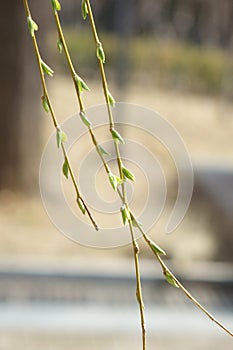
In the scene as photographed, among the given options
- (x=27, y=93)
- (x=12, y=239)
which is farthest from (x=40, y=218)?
(x=27, y=93)

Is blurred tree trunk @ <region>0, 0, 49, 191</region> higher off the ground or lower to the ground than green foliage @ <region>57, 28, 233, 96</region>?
lower

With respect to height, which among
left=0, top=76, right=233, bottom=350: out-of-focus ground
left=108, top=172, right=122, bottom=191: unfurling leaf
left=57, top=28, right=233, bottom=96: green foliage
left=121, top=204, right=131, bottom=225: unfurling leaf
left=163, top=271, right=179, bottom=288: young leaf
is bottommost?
left=163, top=271, right=179, bottom=288: young leaf

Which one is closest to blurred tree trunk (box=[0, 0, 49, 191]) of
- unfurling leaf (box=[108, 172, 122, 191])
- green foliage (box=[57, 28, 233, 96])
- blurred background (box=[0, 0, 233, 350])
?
blurred background (box=[0, 0, 233, 350])

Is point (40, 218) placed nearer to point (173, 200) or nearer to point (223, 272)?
point (173, 200)

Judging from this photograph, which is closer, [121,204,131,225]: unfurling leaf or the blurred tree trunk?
[121,204,131,225]: unfurling leaf

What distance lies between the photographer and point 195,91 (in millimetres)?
4711

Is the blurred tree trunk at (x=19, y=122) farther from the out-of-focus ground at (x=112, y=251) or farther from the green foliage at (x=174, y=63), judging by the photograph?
the green foliage at (x=174, y=63)

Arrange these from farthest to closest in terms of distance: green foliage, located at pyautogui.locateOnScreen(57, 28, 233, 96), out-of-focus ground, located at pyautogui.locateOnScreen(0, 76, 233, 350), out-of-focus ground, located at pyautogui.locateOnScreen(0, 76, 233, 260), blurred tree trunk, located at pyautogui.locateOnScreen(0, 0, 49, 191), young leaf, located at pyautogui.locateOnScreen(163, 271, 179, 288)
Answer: green foliage, located at pyautogui.locateOnScreen(57, 28, 233, 96), blurred tree trunk, located at pyautogui.locateOnScreen(0, 0, 49, 191), out-of-focus ground, located at pyautogui.locateOnScreen(0, 76, 233, 260), out-of-focus ground, located at pyautogui.locateOnScreen(0, 76, 233, 350), young leaf, located at pyautogui.locateOnScreen(163, 271, 179, 288)

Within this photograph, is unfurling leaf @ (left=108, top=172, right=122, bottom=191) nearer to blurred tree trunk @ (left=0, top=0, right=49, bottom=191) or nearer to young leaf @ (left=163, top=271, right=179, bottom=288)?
young leaf @ (left=163, top=271, right=179, bottom=288)

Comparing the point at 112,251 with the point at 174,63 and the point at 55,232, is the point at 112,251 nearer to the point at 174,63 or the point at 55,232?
the point at 55,232

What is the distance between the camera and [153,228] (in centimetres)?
239

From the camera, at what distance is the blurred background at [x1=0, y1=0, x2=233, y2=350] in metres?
1.41

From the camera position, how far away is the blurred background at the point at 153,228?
141cm

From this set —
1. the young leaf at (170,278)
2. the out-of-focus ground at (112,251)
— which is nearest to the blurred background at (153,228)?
the out-of-focus ground at (112,251)
